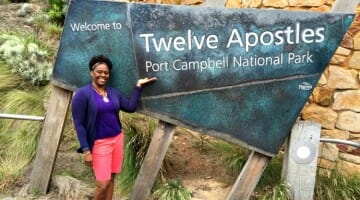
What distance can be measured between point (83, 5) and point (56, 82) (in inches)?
29.1

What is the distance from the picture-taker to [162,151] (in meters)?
4.35

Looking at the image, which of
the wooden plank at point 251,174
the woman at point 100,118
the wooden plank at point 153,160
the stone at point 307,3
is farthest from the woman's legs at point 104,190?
the stone at point 307,3

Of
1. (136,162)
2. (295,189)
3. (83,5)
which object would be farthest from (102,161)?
(295,189)

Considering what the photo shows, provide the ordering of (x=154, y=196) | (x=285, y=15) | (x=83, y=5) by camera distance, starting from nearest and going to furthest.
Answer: (x=285, y=15) < (x=83, y=5) < (x=154, y=196)

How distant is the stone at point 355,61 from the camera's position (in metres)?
4.56

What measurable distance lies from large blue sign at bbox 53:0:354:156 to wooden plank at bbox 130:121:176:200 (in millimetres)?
124

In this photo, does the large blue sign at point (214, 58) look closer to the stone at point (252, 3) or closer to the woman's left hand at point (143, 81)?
the woman's left hand at point (143, 81)

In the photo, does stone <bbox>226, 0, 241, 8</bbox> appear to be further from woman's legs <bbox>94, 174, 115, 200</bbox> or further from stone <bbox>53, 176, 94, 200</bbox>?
stone <bbox>53, 176, 94, 200</bbox>

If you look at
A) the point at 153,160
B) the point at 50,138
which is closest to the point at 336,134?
the point at 153,160

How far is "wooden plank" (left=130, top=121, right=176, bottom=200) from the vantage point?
170 inches

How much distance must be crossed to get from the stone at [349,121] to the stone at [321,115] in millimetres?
56

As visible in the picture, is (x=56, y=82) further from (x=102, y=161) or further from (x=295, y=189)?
(x=295, y=189)

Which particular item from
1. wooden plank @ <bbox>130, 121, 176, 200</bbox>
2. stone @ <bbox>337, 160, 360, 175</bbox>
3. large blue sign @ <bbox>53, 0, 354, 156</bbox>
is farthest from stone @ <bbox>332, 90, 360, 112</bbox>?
wooden plank @ <bbox>130, 121, 176, 200</bbox>

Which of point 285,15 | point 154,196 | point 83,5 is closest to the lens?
point 285,15
